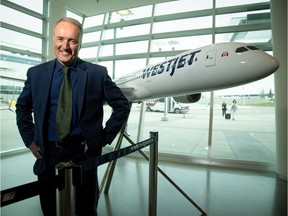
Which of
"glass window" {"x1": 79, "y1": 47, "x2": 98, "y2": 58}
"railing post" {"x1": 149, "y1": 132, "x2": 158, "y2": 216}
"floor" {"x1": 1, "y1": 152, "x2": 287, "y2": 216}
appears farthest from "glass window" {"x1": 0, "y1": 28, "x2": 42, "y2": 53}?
"railing post" {"x1": 149, "y1": 132, "x2": 158, "y2": 216}

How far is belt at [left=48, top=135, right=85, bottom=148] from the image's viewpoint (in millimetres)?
1403

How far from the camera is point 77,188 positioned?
144 cm

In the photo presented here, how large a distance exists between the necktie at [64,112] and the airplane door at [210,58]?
1630 millimetres

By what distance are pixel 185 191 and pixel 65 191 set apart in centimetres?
294

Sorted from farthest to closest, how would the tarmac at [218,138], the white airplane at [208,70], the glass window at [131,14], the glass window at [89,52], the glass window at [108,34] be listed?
the glass window at [89,52] < the glass window at [108,34] < the glass window at [131,14] < the tarmac at [218,138] < the white airplane at [208,70]

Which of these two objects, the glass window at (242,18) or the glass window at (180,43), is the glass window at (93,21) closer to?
the glass window at (180,43)

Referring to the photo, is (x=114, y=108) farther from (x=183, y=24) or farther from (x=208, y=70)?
(x=183, y=24)

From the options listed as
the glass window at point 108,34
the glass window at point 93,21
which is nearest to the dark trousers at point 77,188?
the glass window at point 108,34

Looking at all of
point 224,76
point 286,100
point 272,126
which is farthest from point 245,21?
point 224,76

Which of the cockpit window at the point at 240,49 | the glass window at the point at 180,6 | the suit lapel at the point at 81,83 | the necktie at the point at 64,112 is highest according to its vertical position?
the glass window at the point at 180,6

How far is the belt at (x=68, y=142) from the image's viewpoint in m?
1.40

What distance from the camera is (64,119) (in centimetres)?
137

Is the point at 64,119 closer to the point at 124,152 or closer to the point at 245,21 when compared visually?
the point at 124,152

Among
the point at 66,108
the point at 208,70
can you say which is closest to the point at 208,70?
the point at 208,70
